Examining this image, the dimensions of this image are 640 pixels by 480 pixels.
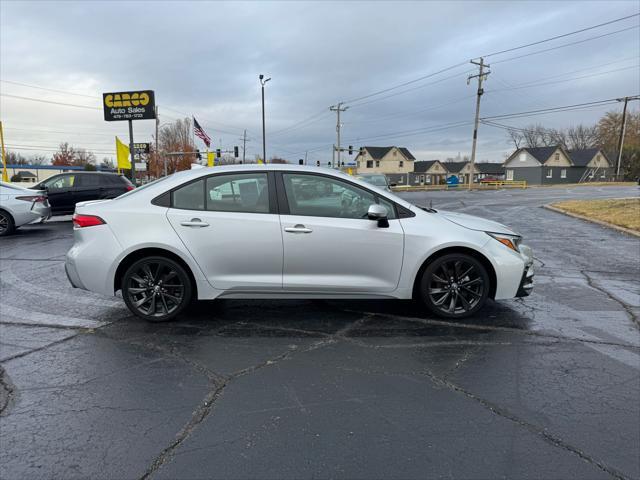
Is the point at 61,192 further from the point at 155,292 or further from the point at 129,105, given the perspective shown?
the point at 155,292

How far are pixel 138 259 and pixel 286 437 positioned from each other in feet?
9.21

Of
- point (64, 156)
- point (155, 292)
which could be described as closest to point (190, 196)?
point (155, 292)

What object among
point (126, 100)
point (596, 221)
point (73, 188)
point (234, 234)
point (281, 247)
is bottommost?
point (596, 221)

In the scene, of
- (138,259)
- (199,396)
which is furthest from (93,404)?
(138,259)

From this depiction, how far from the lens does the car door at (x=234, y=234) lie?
175 inches

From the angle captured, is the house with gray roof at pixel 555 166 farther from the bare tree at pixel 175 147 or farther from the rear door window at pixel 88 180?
the rear door window at pixel 88 180

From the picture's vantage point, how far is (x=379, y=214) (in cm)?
429

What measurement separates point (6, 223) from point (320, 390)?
11.9 metres

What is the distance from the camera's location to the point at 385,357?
3.75 m

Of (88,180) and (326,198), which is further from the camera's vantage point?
(88,180)

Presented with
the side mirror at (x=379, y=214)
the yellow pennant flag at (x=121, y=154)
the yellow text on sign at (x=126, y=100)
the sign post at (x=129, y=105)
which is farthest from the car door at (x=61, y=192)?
the side mirror at (x=379, y=214)

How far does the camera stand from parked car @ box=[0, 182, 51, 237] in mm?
11289

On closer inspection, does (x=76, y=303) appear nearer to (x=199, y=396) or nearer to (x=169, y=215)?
(x=169, y=215)

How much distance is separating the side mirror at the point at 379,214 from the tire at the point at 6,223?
11262 mm
